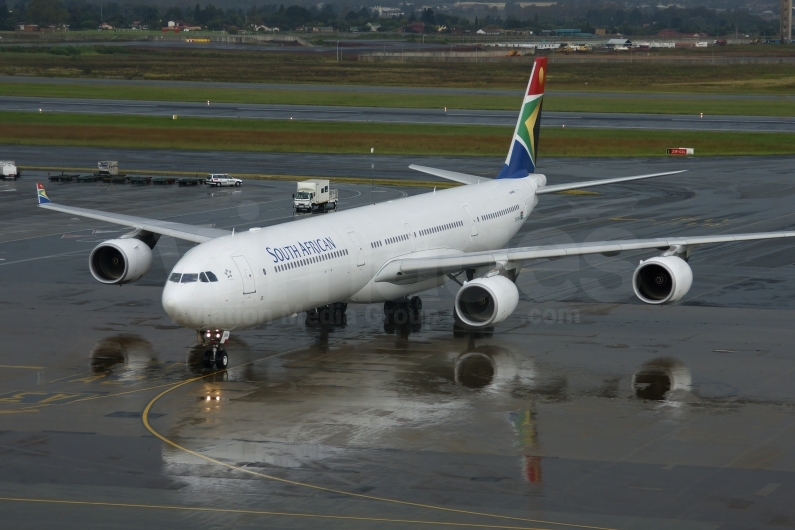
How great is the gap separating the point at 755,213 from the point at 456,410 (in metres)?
39.5

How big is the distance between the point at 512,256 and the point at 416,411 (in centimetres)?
960

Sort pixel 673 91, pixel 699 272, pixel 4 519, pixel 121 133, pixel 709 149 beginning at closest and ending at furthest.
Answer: pixel 4 519, pixel 699 272, pixel 709 149, pixel 121 133, pixel 673 91

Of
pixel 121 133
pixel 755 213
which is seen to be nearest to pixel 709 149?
pixel 755 213

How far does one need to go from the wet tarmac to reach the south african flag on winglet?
15.4 ft

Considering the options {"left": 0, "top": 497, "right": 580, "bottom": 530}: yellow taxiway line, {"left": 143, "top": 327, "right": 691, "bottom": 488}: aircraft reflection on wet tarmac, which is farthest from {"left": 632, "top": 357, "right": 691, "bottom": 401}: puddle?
{"left": 0, "top": 497, "right": 580, "bottom": 530}: yellow taxiway line

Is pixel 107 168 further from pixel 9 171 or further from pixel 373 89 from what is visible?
pixel 373 89

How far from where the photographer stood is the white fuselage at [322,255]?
31.8 metres

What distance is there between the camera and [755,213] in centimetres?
6359

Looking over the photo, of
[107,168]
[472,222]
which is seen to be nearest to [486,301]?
[472,222]

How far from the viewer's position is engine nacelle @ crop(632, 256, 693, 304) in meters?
36.3

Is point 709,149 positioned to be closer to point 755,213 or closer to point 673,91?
point 755,213

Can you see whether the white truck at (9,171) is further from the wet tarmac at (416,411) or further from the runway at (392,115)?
the runway at (392,115)

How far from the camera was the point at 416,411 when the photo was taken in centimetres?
2928

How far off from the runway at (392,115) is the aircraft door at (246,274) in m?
80.4
